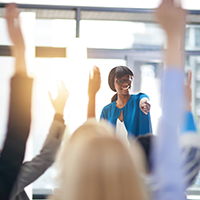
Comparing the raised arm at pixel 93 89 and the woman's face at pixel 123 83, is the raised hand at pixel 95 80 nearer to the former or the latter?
the raised arm at pixel 93 89

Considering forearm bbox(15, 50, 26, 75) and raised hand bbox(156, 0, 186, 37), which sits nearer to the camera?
raised hand bbox(156, 0, 186, 37)

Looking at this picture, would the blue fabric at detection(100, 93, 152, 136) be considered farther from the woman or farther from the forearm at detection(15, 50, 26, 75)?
the forearm at detection(15, 50, 26, 75)

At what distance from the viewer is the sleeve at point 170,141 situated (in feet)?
1.79

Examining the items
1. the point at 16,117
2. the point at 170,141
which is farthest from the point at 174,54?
the point at 16,117

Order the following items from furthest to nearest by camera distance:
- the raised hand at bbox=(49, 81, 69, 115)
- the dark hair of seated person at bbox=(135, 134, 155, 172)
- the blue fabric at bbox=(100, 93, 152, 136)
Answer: the blue fabric at bbox=(100, 93, 152, 136) → the dark hair of seated person at bbox=(135, 134, 155, 172) → the raised hand at bbox=(49, 81, 69, 115)

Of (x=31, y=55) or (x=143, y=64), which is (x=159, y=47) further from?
(x=31, y=55)

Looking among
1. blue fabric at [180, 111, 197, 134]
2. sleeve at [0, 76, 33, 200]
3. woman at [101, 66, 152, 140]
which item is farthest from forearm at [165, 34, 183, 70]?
woman at [101, 66, 152, 140]

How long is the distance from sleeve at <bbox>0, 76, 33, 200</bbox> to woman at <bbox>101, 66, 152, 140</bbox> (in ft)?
4.84

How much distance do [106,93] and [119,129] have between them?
91cm

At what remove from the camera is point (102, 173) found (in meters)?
0.54

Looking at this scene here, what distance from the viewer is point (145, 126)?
6.96 ft

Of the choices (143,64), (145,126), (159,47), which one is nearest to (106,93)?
(143,64)

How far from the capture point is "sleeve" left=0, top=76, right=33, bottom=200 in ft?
2.13

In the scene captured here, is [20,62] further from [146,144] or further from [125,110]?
[125,110]
